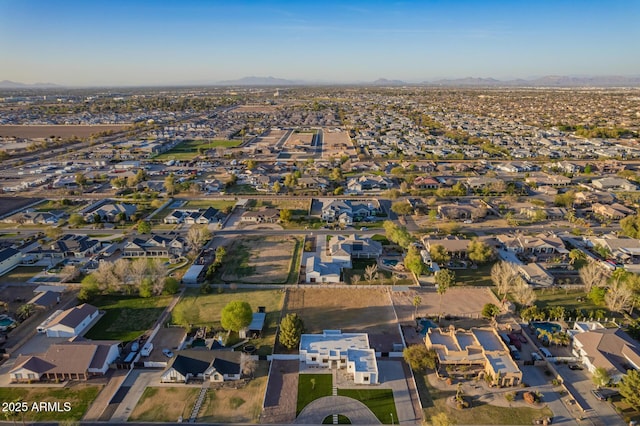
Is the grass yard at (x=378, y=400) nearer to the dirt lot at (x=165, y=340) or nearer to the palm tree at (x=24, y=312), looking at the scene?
the dirt lot at (x=165, y=340)

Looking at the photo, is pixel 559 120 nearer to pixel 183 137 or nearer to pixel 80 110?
pixel 183 137

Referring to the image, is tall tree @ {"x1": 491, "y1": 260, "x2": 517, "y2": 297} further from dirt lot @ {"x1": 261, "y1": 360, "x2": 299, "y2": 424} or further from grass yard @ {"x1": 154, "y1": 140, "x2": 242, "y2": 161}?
grass yard @ {"x1": 154, "y1": 140, "x2": 242, "y2": 161}

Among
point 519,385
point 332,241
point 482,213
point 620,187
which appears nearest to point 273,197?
point 332,241

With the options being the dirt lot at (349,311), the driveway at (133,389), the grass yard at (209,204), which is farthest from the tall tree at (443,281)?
the grass yard at (209,204)

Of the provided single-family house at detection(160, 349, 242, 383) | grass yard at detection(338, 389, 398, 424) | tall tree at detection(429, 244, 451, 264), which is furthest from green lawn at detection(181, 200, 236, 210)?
grass yard at detection(338, 389, 398, 424)

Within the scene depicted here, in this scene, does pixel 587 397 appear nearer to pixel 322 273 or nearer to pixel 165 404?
pixel 322 273

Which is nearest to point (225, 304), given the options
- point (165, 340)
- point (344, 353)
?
point (165, 340)
